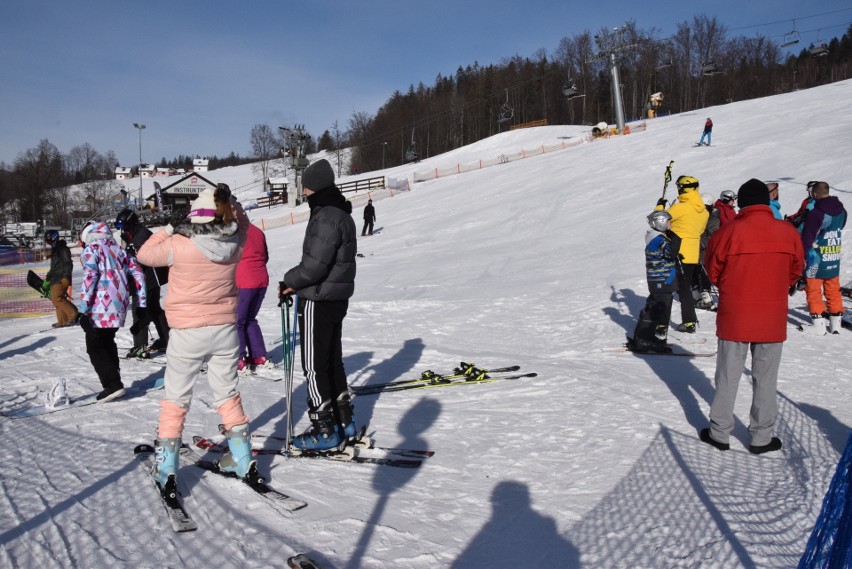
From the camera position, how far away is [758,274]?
3.79m

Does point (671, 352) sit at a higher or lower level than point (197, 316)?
lower

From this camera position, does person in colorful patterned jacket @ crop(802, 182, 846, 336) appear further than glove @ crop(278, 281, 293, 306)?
Yes

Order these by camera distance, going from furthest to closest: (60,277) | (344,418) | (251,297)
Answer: (60,277) → (251,297) → (344,418)

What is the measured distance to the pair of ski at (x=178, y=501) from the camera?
9.13 ft

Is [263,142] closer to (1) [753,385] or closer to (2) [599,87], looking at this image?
(2) [599,87]

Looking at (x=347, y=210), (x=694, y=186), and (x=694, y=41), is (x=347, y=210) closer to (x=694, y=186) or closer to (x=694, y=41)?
(x=694, y=186)

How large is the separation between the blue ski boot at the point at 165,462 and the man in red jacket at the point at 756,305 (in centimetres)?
352

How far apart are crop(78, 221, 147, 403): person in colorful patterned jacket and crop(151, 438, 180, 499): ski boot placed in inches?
89.9

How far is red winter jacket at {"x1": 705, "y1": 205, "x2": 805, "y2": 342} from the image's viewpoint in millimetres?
3756

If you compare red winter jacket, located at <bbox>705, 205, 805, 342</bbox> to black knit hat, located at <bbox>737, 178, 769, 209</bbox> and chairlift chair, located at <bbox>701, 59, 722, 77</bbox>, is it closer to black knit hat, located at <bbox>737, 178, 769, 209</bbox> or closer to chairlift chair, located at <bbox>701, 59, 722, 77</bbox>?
black knit hat, located at <bbox>737, 178, 769, 209</bbox>

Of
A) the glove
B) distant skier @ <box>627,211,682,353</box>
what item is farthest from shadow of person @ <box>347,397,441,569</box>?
distant skier @ <box>627,211,682,353</box>

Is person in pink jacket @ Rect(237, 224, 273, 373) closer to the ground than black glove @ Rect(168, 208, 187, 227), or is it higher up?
closer to the ground

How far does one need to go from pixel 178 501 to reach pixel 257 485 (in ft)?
1.35

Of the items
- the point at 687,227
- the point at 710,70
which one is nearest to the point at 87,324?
the point at 687,227
